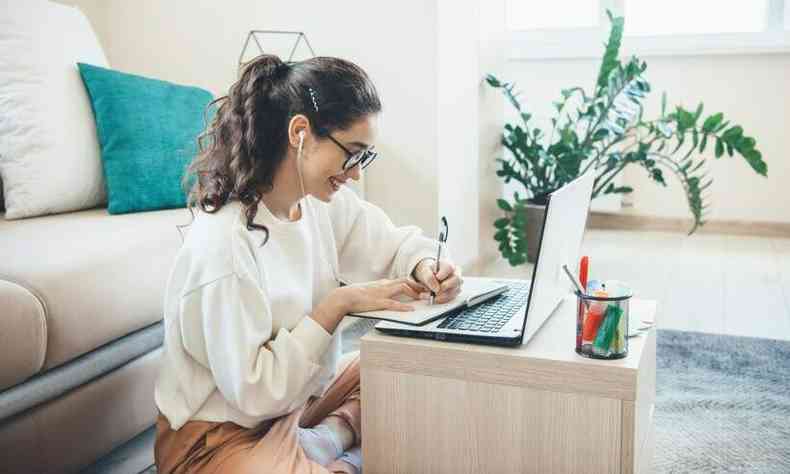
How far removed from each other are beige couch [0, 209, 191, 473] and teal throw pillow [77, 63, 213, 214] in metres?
0.23

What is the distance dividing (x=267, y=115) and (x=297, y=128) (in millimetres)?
57

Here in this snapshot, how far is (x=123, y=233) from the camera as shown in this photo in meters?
1.72

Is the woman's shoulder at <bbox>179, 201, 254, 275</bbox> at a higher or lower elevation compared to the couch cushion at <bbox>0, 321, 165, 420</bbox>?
higher

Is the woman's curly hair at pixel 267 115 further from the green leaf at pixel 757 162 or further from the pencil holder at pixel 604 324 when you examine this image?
the green leaf at pixel 757 162

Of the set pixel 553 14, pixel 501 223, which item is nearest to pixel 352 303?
pixel 501 223

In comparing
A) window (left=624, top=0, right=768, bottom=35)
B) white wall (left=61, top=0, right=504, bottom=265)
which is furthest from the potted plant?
window (left=624, top=0, right=768, bottom=35)

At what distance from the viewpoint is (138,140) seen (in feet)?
6.71

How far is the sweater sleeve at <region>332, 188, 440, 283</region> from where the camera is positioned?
1.50m

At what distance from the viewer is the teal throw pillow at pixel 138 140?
200cm

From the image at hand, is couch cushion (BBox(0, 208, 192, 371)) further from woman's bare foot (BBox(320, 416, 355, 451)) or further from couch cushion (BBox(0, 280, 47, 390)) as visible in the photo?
woman's bare foot (BBox(320, 416, 355, 451))

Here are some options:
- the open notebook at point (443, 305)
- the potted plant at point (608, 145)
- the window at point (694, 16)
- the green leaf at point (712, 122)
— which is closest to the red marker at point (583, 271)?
the open notebook at point (443, 305)

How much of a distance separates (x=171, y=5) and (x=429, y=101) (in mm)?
989

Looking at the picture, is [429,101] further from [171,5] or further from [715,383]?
[715,383]

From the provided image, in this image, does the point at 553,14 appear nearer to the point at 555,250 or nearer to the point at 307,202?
the point at 307,202
